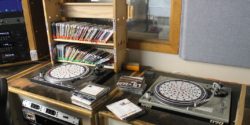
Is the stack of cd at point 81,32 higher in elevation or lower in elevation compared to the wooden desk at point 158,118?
higher

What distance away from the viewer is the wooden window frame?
4.99 feet

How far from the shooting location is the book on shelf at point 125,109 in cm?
110

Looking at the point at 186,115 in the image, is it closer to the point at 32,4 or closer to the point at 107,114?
the point at 107,114

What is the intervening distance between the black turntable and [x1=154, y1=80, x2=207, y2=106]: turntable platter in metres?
0.39

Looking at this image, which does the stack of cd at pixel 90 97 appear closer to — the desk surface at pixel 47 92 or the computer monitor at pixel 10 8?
the desk surface at pixel 47 92

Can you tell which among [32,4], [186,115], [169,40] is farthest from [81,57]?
[186,115]

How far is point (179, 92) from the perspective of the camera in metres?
1.26

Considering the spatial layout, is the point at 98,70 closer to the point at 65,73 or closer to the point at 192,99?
the point at 65,73

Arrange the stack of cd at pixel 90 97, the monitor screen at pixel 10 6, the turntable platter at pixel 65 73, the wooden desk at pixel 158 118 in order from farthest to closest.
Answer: the monitor screen at pixel 10 6
the turntable platter at pixel 65 73
the stack of cd at pixel 90 97
the wooden desk at pixel 158 118

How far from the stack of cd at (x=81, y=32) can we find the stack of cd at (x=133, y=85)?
33 centimetres

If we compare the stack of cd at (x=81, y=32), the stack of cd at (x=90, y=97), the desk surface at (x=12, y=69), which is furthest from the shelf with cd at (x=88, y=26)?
the stack of cd at (x=90, y=97)

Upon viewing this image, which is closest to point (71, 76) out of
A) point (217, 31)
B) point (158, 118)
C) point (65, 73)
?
point (65, 73)

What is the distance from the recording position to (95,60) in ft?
5.38

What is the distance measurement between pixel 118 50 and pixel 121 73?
16 centimetres
